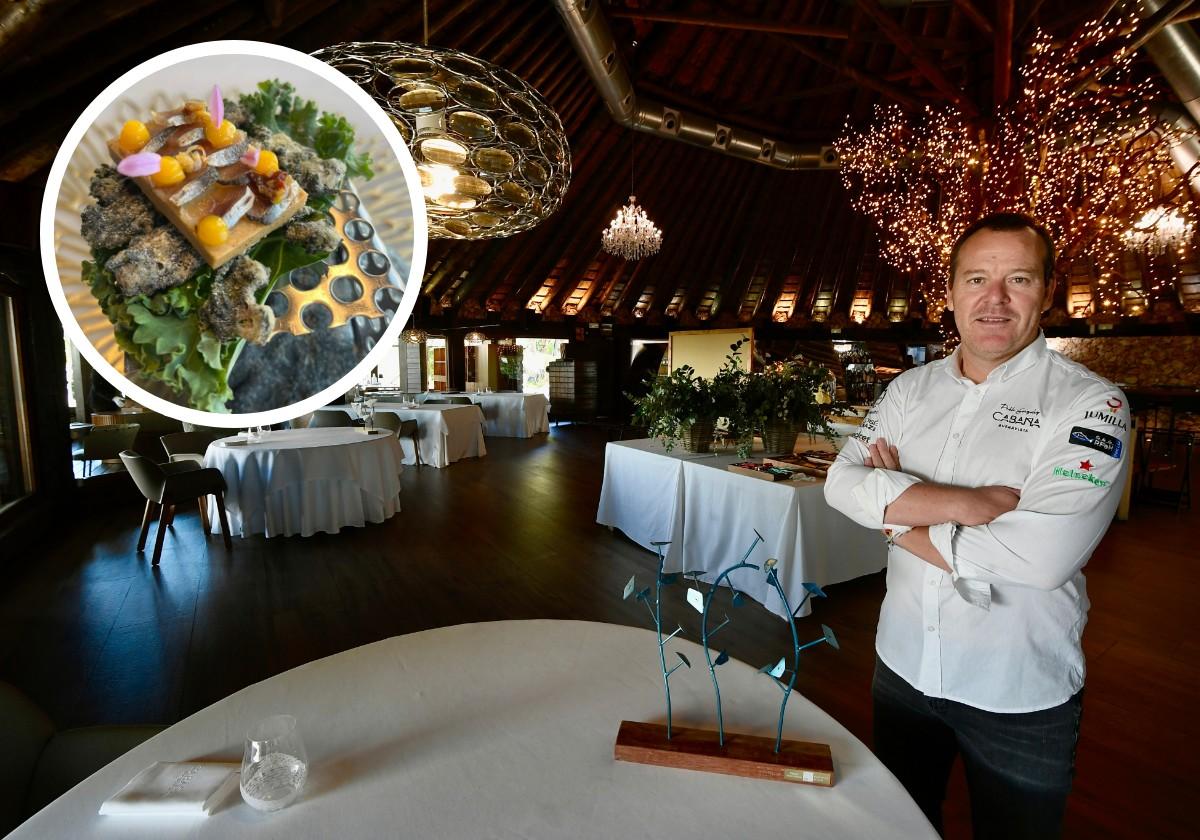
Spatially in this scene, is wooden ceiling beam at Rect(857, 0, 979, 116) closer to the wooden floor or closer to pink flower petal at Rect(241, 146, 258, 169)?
the wooden floor

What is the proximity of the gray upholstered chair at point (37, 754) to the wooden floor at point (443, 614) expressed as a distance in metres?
1.38

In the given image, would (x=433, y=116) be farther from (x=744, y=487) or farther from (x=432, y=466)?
(x=432, y=466)

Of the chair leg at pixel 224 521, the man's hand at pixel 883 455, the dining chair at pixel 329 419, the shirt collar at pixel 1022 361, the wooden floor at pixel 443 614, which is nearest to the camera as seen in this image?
the shirt collar at pixel 1022 361

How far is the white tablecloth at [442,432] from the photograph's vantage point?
26.0ft

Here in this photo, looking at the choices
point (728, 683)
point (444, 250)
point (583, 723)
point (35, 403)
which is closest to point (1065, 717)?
point (728, 683)

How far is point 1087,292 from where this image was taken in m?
11.5

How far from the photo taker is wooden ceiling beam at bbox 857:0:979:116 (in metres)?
5.12

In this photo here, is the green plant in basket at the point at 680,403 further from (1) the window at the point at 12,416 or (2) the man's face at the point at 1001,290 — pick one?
(1) the window at the point at 12,416

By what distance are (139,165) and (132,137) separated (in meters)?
0.03

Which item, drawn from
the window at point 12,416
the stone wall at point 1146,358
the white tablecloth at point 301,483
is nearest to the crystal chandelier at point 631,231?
the white tablecloth at point 301,483

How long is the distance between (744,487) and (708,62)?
7950 millimetres

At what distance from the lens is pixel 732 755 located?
949mm

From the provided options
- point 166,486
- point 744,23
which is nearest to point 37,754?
point 166,486

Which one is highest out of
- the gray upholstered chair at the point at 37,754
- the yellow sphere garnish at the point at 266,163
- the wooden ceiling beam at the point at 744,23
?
the wooden ceiling beam at the point at 744,23
